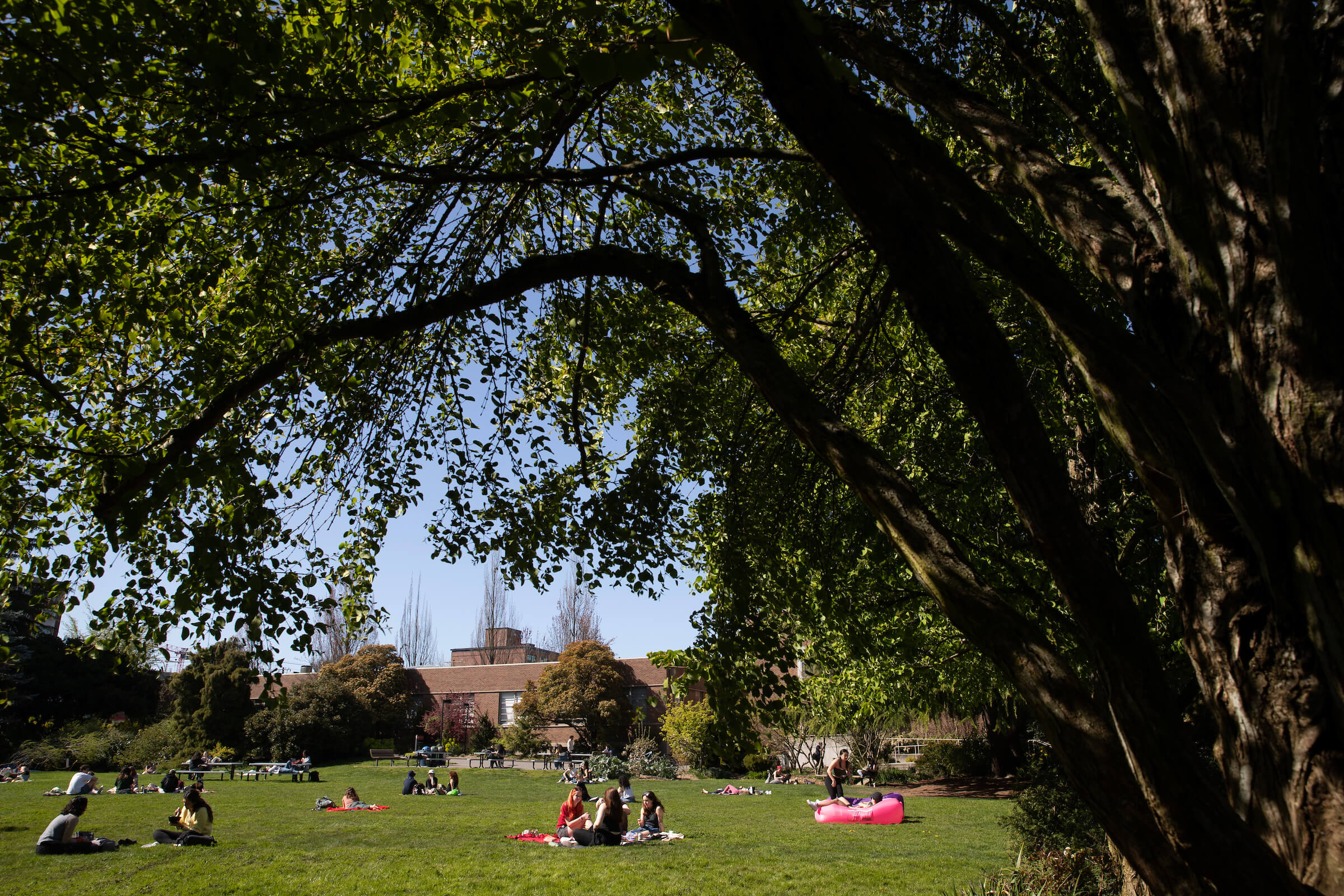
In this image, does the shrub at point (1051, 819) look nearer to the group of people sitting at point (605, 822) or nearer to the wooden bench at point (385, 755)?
the group of people sitting at point (605, 822)

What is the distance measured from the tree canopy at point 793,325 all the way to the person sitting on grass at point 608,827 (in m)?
5.75

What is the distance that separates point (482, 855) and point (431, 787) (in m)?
12.0

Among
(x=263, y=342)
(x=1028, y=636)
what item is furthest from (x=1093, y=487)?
(x=263, y=342)

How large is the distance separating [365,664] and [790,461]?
38.2 metres

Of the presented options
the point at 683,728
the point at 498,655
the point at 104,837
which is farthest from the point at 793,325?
the point at 498,655

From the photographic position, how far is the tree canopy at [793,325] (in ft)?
8.69

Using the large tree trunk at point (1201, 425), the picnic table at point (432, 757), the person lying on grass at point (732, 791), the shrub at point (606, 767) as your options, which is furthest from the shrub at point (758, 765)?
the large tree trunk at point (1201, 425)

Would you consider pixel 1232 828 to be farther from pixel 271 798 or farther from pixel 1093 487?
pixel 271 798

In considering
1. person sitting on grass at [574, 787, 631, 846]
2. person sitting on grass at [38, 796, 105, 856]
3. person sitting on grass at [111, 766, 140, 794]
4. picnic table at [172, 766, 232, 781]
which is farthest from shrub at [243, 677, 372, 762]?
person sitting on grass at [574, 787, 631, 846]

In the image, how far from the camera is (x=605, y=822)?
13359mm

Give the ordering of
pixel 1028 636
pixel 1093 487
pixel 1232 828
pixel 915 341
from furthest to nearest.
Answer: pixel 1093 487
pixel 915 341
pixel 1028 636
pixel 1232 828

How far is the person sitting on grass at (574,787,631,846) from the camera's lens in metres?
13.1

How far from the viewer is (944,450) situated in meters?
8.95

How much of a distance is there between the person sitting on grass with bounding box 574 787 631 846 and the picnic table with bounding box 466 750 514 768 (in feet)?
67.7
